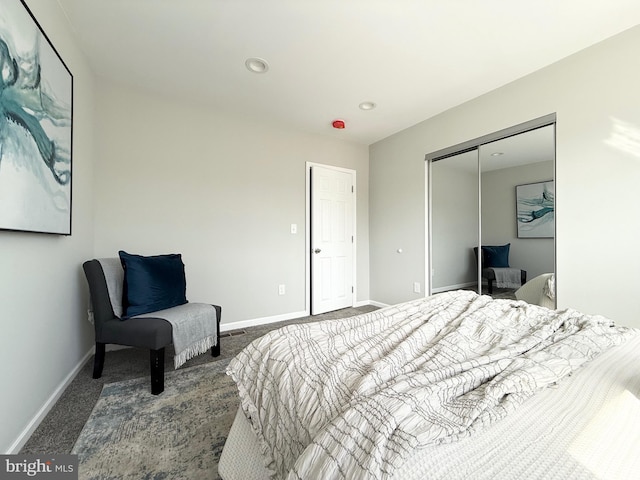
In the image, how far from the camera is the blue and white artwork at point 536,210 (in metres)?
2.41

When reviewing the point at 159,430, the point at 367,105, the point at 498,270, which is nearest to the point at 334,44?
the point at 367,105

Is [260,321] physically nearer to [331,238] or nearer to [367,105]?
Result: [331,238]

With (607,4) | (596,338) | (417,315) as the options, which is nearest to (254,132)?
(417,315)

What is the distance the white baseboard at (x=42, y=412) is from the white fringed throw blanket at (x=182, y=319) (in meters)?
0.44

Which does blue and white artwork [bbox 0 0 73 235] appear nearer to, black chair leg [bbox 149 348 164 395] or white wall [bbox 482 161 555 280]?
black chair leg [bbox 149 348 164 395]

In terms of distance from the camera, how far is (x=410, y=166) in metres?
3.63

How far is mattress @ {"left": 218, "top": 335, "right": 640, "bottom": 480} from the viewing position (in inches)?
20.7

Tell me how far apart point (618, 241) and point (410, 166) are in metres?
2.17

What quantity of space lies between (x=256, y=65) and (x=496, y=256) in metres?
3.09

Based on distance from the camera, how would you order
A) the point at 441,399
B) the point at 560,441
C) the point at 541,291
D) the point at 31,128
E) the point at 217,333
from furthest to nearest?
the point at 541,291, the point at 217,333, the point at 31,128, the point at 441,399, the point at 560,441

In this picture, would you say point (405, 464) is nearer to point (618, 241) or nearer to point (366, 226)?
point (618, 241)

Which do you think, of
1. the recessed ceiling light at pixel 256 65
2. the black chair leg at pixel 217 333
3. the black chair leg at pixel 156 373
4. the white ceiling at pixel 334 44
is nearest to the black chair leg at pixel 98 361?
the black chair leg at pixel 156 373

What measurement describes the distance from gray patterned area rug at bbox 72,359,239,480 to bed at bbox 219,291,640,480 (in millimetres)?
299

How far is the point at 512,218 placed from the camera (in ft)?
9.13
